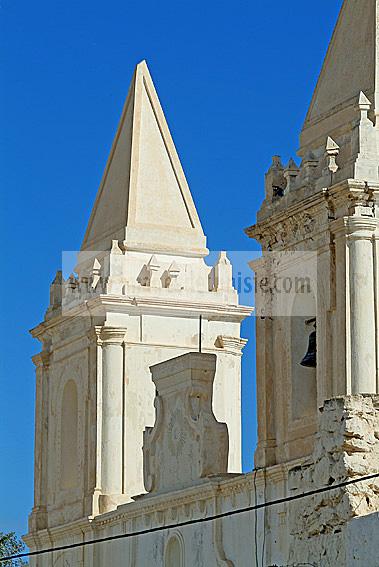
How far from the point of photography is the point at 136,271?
28.5 meters

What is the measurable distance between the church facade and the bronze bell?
2 centimetres

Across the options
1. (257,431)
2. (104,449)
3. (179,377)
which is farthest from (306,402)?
(104,449)

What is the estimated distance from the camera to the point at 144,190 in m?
29.2

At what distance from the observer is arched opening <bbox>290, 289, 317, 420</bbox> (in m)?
21.9

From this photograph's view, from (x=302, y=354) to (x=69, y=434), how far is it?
7.99 m

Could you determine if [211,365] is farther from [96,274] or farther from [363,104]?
[96,274]

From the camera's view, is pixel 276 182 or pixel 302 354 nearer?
pixel 302 354

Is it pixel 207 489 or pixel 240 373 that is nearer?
pixel 207 489

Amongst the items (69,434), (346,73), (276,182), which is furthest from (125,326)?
(346,73)

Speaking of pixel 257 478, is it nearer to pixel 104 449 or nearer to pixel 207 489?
pixel 207 489

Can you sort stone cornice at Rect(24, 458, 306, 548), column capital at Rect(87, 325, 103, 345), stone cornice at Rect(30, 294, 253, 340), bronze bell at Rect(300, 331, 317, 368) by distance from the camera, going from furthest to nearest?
stone cornice at Rect(30, 294, 253, 340), column capital at Rect(87, 325, 103, 345), bronze bell at Rect(300, 331, 317, 368), stone cornice at Rect(24, 458, 306, 548)

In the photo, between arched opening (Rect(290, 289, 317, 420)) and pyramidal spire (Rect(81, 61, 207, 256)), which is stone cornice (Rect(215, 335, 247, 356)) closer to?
pyramidal spire (Rect(81, 61, 207, 256))

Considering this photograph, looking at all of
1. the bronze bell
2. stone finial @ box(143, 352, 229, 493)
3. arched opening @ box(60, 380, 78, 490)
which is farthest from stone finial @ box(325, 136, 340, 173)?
arched opening @ box(60, 380, 78, 490)

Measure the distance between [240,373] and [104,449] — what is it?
102 inches
